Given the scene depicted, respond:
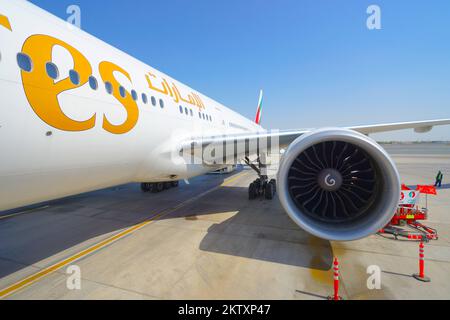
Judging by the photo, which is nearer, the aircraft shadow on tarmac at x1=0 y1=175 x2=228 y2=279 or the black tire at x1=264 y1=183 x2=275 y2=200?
the aircraft shadow on tarmac at x1=0 y1=175 x2=228 y2=279

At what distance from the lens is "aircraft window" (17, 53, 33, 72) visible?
2602 millimetres

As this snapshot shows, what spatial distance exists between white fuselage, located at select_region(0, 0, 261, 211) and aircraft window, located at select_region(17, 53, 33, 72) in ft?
0.12

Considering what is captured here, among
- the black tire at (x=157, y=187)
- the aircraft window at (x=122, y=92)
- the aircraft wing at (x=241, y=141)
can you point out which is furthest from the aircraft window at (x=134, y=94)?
the black tire at (x=157, y=187)

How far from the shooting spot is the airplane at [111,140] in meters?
2.64

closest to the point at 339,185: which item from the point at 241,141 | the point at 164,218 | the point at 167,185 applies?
the point at 241,141

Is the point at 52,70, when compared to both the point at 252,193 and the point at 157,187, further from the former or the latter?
the point at 157,187

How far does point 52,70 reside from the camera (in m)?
2.94

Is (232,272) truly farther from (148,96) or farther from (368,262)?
(148,96)

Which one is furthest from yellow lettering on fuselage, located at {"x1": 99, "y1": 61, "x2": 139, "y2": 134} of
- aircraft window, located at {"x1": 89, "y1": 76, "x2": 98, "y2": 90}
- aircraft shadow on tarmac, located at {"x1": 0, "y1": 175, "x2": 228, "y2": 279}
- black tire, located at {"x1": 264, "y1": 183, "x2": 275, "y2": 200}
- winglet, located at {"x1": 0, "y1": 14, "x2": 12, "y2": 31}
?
black tire, located at {"x1": 264, "y1": 183, "x2": 275, "y2": 200}

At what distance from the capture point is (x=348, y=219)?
3.96 metres

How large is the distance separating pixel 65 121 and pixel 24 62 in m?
0.79

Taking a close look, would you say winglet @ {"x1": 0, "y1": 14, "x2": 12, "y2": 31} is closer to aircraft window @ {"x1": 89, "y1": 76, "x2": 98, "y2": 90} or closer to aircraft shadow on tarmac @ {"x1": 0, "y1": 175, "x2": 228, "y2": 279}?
aircraft window @ {"x1": 89, "y1": 76, "x2": 98, "y2": 90}

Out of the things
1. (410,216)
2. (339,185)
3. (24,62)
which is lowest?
(410,216)

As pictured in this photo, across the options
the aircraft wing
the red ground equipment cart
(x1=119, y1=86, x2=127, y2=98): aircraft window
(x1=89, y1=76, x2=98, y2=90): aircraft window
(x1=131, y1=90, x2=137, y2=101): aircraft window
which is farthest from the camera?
the aircraft wing
